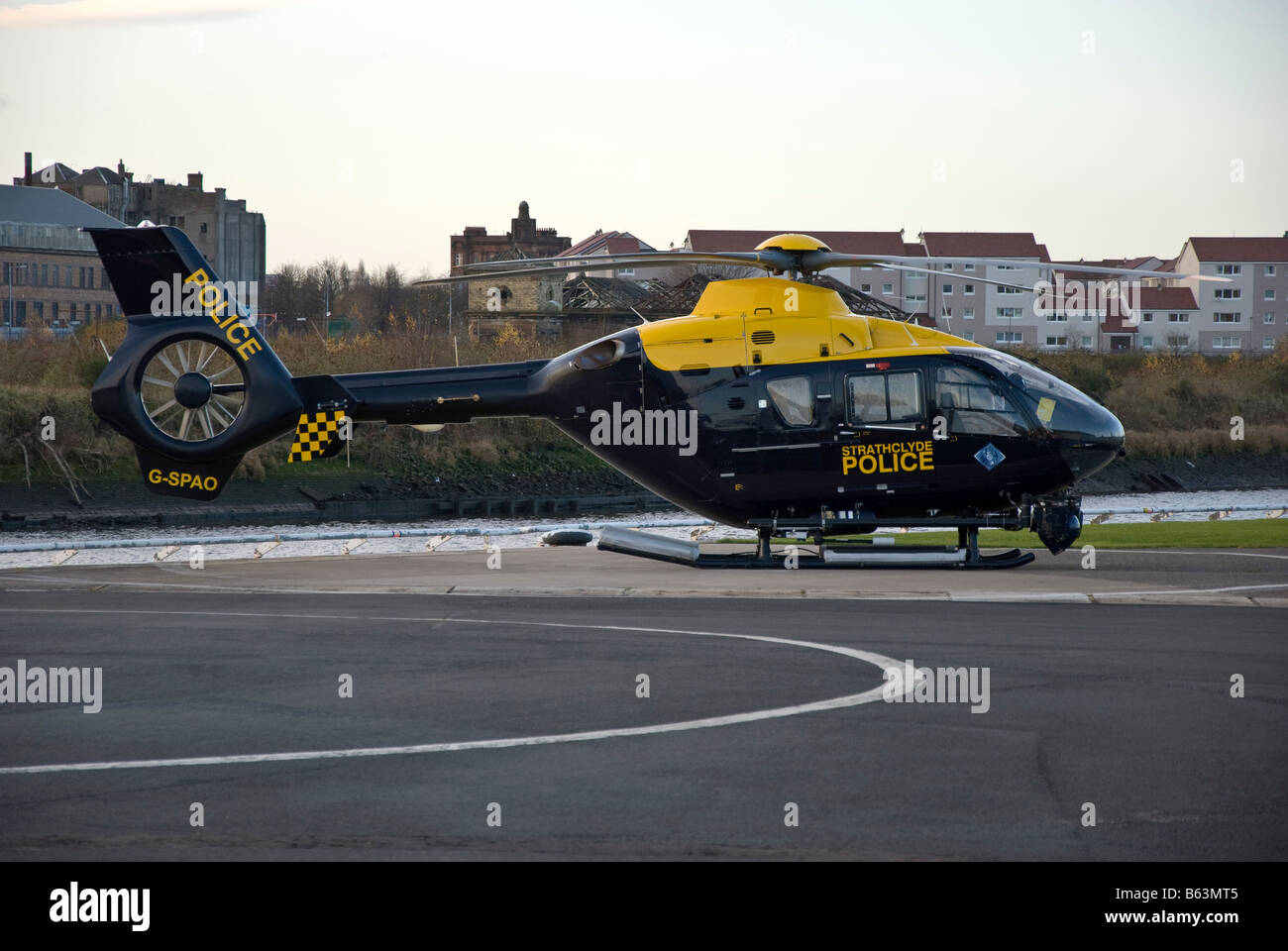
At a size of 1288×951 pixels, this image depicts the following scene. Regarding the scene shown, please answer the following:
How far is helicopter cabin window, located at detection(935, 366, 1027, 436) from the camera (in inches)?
669

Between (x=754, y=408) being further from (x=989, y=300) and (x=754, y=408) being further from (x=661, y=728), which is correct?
(x=989, y=300)

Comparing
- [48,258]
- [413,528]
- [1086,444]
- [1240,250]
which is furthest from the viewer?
[1240,250]

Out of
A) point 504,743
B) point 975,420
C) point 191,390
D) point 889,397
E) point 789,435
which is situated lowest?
point 504,743

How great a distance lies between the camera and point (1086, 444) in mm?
17094

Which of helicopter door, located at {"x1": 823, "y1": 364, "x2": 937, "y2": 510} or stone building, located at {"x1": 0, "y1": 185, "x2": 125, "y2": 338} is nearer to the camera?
helicopter door, located at {"x1": 823, "y1": 364, "x2": 937, "y2": 510}

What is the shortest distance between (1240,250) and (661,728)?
128272mm

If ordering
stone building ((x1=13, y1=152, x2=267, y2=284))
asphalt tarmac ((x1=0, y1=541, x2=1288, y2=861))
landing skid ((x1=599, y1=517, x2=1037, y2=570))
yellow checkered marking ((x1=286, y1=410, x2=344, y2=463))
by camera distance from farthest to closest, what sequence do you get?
1. stone building ((x1=13, y1=152, x2=267, y2=284))
2. yellow checkered marking ((x1=286, y1=410, x2=344, y2=463))
3. landing skid ((x1=599, y1=517, x2=1037, y2=570))
4. asphalt tarmac ((x1=0, y1=541, x2=1288, y2=861))

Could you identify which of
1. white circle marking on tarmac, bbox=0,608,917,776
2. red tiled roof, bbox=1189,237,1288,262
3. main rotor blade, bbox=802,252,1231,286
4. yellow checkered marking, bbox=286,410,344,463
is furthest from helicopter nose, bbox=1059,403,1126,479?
red tiled roof, bbox=1189,237,1288,262

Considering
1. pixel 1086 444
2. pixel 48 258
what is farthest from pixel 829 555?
pixel 48 258

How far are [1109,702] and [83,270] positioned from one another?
10202 cm

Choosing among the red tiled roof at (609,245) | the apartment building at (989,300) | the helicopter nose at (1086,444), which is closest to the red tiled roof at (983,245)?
the apartment building at (989,300)

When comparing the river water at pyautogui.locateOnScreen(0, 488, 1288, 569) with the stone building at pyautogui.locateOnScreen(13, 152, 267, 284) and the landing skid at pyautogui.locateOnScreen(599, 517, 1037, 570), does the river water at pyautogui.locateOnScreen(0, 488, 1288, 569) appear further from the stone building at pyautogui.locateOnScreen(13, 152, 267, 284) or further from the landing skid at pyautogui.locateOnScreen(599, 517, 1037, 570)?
the stone building at pyautogui.locateOnScreen(13, 152, 267, 284)

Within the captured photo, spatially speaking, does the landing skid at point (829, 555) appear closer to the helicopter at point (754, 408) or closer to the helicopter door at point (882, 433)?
the helicopter at point (754, 408)

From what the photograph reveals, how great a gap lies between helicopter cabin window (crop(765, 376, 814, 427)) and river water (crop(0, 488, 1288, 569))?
27.8 feet
